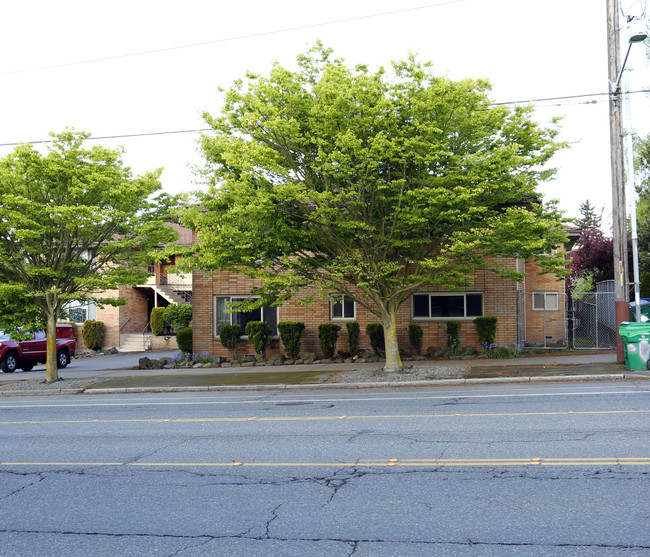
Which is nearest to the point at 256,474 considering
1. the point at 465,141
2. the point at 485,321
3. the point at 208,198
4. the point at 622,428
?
the point at 622,428

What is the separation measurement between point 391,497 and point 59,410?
10329 millimetres

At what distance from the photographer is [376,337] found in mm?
22125

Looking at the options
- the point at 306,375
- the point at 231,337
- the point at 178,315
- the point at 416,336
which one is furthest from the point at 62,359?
the point at 416,336

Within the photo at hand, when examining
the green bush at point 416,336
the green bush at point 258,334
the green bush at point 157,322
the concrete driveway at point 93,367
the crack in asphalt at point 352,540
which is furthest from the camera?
the green bush at point 157,322

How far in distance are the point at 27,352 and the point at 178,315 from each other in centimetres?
990

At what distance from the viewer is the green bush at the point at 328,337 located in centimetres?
2244

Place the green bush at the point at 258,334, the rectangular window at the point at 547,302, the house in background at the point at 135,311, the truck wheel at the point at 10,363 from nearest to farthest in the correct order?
the green bush at the point at 258,334 < the truck wheel at the point at 10,363 < the rectangular window at the point at 547,302 < the house in background at the point at 135,311

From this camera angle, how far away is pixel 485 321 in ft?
70.8

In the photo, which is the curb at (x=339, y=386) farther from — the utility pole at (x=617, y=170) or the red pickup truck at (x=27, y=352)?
the red pickup truck at (x=27, y=352)

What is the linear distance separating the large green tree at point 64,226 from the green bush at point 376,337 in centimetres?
749

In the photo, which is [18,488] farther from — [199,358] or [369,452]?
[199,358]

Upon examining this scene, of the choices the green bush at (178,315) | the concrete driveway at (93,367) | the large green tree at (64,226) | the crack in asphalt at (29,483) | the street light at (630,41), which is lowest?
the concrete driveway at (93,367)

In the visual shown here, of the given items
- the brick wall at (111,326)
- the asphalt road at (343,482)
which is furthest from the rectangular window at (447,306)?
the brick wall at (111,326)

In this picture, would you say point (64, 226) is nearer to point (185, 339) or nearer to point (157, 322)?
point (185, 339)
